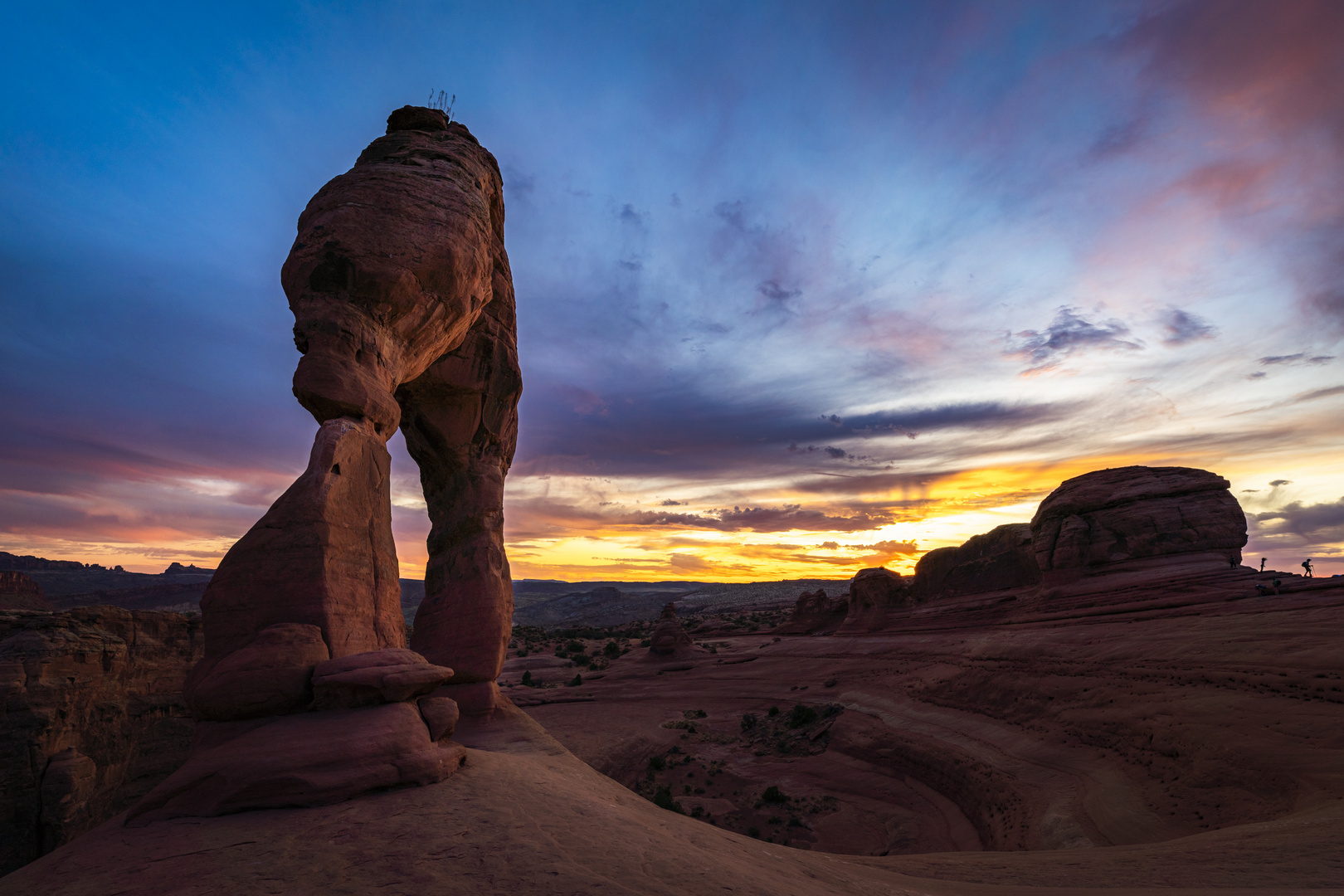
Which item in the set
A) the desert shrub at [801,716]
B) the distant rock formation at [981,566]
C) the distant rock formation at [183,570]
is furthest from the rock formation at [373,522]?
the distant rock formation at [183,570]

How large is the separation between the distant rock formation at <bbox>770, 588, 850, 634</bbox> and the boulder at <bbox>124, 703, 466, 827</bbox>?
148 ft

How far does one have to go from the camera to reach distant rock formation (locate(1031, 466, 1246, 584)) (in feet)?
89.1

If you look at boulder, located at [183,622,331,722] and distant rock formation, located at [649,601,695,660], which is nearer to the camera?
boulder, located at [183,622,331,722]

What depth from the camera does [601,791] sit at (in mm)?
9922

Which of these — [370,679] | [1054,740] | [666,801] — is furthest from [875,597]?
[370,679]

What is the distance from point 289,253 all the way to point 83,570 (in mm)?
157280

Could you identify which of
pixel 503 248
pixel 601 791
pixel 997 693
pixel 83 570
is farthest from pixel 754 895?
pixel 83 570

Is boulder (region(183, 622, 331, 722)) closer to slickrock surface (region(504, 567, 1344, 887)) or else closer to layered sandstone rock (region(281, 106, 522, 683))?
layered sandstone rock (region(281, 106, 522, 683))

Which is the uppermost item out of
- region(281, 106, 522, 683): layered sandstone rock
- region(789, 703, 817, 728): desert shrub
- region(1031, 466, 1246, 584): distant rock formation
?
region(281, 106, 522, 683): layered sandstone rock

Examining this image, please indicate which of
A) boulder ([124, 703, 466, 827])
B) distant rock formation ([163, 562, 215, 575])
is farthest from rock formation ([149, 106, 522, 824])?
distant rock formation ([163, 562, 215, 575])

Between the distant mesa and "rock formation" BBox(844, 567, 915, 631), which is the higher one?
the distant mesa

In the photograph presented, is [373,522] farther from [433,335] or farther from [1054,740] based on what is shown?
[1054,740]

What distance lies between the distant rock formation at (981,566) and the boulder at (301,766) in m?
40.1

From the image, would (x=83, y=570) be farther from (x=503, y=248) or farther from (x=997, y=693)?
(x=997, y=693)
